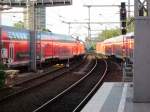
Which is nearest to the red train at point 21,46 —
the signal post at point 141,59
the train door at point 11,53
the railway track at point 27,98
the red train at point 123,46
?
the train door at point 11,53

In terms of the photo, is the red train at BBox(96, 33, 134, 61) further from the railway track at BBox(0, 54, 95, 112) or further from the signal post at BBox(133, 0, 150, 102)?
the signal post at BBox(133, 0, 150, 102)

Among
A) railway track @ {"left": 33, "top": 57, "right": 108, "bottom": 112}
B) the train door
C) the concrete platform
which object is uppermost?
the train door

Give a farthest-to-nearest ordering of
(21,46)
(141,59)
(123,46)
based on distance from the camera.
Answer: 1. (123,46)
2. (21,46)
3. (141,59)

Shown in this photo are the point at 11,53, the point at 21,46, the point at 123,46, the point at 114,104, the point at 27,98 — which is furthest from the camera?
the point at 123,46

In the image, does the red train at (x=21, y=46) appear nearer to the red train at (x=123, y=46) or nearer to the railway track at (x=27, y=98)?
the railway track at (x=27, y=98)

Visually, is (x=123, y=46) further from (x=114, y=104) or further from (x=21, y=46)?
(x=114, y=104)

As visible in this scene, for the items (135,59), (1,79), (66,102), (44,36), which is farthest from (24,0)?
(135,59)

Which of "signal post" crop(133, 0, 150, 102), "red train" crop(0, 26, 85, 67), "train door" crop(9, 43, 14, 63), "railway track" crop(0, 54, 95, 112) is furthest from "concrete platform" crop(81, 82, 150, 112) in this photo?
"train door" crop(9, 43, 14, 63)

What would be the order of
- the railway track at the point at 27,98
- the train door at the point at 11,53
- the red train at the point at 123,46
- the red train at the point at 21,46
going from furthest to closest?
1. the red train at the point at 123,46
2. the train door at the point at 11,53
3. the red train at the point at 21,46
4. the railway track at the point at 27,98

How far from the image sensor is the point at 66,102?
20062 mm

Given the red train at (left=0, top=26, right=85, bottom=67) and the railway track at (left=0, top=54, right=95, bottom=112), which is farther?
the red train at (left=0, top=26, right=85, bottom=67)

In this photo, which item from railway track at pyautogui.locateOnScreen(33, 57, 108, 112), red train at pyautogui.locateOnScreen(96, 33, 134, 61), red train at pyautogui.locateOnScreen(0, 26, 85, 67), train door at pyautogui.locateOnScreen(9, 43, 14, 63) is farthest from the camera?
red train at pyautogui.locateOnScreen(96, 33, 134, 61)

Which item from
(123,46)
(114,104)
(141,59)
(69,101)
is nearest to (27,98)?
(69,101)

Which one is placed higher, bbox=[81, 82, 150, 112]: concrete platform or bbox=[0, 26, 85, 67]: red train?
bbox=[0, 26, 85, 67]: red train
